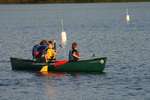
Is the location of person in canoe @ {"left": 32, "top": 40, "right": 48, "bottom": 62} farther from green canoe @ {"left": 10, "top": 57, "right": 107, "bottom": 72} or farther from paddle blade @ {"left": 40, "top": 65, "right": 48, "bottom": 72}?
paddle blade @ {"left": 40, "top": 65, "right": 48, "bottom": 72}

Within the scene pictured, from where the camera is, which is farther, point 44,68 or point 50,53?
point 44,68

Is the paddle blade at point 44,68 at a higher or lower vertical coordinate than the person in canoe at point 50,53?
lower

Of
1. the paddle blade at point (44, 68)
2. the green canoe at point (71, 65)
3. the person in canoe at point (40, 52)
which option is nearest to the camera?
the green canoe at point (71, 65)

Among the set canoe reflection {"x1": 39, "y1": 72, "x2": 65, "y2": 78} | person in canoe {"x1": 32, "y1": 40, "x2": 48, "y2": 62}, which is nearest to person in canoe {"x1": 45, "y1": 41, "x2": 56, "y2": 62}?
person in canoe {"x1": 32, "y1": 40, "x2": 48, "y2": 62}

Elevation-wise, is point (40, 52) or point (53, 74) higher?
point (40, 52)

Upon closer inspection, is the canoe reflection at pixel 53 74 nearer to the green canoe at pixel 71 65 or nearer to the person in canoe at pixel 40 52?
the green canoe at pixel 71 65

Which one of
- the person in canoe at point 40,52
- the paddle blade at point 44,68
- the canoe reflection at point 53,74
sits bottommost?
the canoe reflection at point 53,74

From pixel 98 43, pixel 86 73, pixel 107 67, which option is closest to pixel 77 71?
pixel 86 73

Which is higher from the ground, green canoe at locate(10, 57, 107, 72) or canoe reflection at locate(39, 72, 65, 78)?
green canoe at locate(10, 57, 107, 72)

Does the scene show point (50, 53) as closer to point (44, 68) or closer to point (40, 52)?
point (40, 52)

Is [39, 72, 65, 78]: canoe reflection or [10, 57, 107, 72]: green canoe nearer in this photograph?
[10, 57, 107, 72]: green canoe

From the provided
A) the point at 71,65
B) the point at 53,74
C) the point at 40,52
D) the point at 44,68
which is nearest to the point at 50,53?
the point at 40,52

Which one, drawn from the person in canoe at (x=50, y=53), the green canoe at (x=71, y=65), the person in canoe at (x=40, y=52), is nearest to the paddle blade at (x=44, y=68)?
the green canoe at (x=71, y=65)

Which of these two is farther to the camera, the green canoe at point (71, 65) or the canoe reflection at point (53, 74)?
the canoe reflection at point (53, 74)
